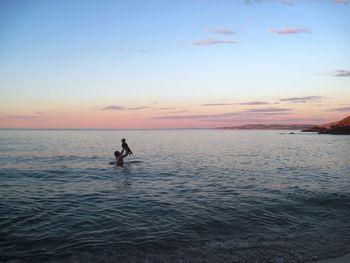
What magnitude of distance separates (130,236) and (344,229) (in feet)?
25.8

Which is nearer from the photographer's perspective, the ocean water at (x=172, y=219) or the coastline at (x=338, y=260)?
the coastline at (x=338, y=260)

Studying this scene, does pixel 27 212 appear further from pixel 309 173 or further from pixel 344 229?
pixel 309 173

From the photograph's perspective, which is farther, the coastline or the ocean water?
the ocean water

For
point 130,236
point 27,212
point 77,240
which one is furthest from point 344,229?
point 27,212

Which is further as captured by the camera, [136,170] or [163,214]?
[136,170]

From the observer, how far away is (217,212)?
13992mm

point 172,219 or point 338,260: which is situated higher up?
point 172,219

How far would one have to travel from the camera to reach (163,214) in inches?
534

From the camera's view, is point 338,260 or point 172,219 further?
point 172,219

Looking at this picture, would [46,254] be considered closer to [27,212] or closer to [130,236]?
[130,236]

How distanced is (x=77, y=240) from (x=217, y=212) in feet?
20.3

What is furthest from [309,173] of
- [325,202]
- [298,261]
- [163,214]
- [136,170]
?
[298,261]

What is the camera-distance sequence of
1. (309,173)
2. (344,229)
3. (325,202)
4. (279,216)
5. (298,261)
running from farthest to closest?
(309,173)
(325,202)
(279,216)
(344,229)
(298,261)

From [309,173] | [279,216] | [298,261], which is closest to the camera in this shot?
[298,261]
